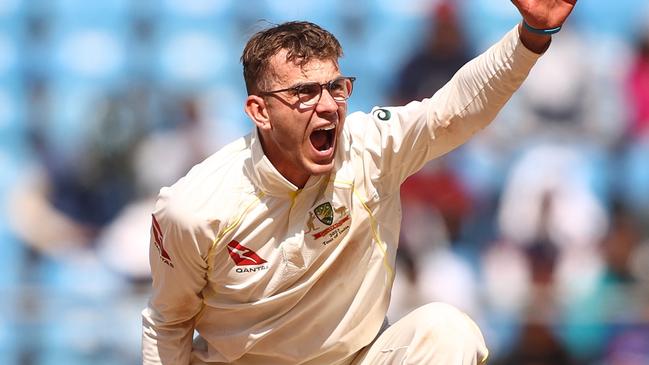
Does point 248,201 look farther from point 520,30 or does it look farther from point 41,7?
point 41,7

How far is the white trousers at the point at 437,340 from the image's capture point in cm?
427

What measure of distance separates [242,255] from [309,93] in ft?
2.00

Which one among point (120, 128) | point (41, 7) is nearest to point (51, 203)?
point (120, 128)

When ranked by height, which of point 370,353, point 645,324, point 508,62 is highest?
point 508,62

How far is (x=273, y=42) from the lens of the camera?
437 centimetres

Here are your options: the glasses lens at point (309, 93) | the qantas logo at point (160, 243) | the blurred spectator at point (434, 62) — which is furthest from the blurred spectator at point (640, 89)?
the qantas logo at point (160, 243)

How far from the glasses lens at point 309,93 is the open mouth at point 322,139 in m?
0.12

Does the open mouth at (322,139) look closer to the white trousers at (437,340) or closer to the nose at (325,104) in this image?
the nose at (325,104)

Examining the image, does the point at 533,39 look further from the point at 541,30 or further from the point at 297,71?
the point at 297,71

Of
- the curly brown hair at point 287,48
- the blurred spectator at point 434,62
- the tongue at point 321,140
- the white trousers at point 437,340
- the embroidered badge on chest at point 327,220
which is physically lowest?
the blurred spectator at point 434,62

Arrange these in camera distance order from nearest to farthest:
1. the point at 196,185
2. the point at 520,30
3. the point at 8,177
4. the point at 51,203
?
the point at 520,30, the point at 196,185, the point at 51,203, the point at 8,177

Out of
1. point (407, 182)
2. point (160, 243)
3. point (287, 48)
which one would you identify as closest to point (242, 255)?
point (160, 243)

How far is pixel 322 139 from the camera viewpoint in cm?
443

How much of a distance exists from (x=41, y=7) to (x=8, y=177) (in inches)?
50.7
